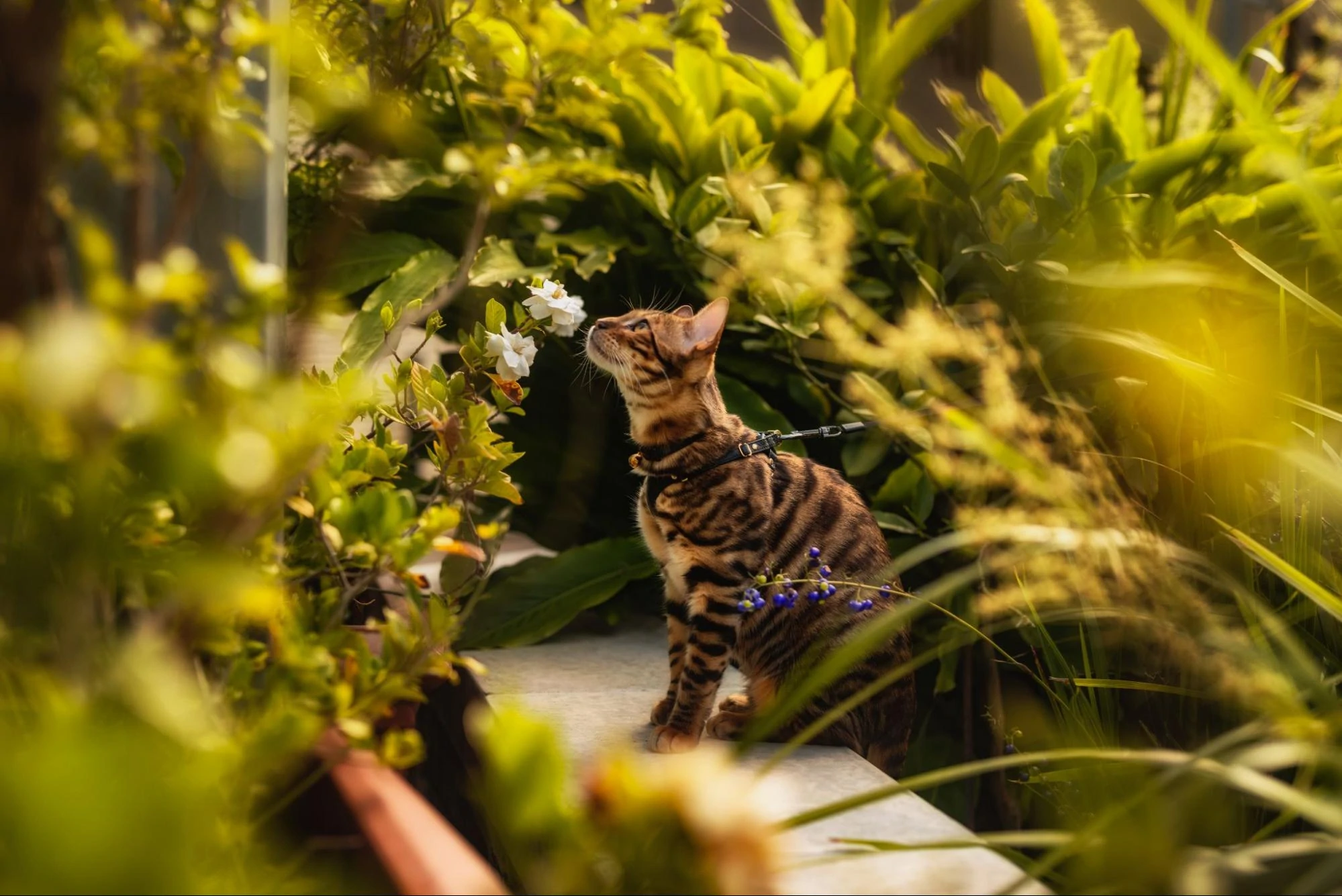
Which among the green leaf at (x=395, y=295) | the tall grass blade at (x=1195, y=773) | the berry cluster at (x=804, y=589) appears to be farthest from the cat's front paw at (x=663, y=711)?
the tall grass blade at (x=1195, y=773)

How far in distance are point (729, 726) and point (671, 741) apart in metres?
0.16

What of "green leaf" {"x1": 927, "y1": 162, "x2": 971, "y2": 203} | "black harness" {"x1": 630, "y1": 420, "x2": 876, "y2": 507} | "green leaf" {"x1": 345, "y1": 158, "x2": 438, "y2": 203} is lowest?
"black harness" {"x1": 630, "y1": 420, "x2": 876, "y2": 507}

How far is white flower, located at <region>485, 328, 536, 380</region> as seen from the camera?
62.1 inches

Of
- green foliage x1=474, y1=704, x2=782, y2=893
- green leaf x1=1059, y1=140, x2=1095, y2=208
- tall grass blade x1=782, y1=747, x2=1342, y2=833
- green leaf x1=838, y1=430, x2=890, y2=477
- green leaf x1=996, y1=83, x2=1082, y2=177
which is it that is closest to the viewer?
green foliage x1=474, y1=704, x2=782, y2=893

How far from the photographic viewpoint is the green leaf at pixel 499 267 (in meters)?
2.20

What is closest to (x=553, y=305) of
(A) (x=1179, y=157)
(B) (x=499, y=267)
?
(B) (x=499, y=267)

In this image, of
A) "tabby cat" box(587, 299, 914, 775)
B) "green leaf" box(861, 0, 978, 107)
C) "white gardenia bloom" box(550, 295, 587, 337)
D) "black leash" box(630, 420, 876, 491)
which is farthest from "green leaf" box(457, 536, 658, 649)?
"green leaf" box(861, 0, 978, 107)

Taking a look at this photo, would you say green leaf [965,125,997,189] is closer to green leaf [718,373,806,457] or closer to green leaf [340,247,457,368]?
green leaf [718,373,806,457]

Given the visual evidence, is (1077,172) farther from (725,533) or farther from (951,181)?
(725,533)

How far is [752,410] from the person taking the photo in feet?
7.77

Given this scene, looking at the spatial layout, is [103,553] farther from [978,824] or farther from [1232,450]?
[978,824]

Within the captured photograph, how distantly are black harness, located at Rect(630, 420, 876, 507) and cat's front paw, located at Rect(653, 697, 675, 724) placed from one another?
1.10 feet

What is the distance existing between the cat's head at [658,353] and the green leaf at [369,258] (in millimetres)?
549

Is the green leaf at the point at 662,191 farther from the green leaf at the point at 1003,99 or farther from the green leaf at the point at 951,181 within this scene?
the green leaf at the point at 1003,99
